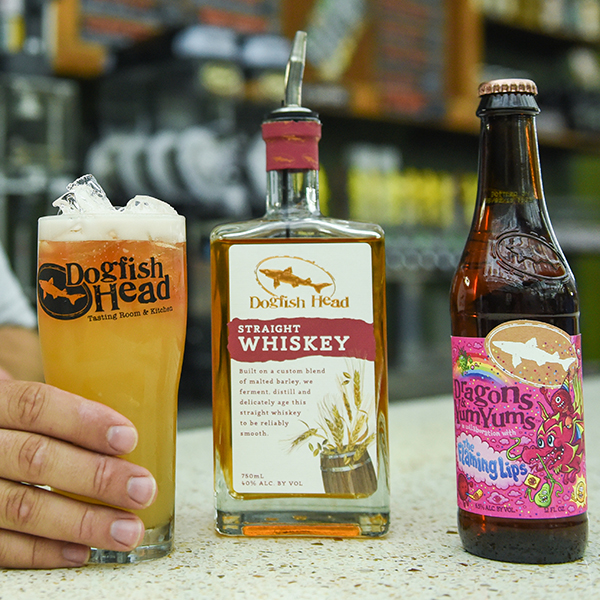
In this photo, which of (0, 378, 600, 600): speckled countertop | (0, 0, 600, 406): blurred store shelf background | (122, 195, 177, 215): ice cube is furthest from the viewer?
(0, 0, 600, 406): blurred store shelf background

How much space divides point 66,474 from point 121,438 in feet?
0.17

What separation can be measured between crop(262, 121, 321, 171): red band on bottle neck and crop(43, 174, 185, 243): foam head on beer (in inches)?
4.2

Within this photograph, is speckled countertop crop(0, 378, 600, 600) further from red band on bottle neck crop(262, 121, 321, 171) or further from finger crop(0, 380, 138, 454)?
red band on bottle neck crop(262, 121, 321, 171)

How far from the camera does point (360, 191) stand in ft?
9.05

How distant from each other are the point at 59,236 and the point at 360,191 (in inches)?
88.6

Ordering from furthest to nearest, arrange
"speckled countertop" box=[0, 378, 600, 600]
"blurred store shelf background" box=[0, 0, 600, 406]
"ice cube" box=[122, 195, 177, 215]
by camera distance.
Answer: "blurred store shelf background" box=[0, 0, 600, 406] → "ice cube" box=[122, 195, 177, 215] → "speckled countertop" box=[0, 378, 600, 600]

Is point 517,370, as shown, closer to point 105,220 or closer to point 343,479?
point 343,479

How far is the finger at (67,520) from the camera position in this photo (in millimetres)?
546

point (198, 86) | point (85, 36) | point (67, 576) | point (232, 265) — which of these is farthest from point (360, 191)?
point (67, 576)

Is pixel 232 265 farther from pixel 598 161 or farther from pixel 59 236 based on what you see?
pixel 598 161

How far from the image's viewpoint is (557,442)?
0.55 m

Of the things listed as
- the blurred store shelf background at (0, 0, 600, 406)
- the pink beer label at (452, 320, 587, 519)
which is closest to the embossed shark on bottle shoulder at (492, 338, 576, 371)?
the pink beer label at (452, 320, 587, 519)

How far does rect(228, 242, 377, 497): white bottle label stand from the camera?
0.64 m

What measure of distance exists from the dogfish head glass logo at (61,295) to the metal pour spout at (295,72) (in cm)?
25
